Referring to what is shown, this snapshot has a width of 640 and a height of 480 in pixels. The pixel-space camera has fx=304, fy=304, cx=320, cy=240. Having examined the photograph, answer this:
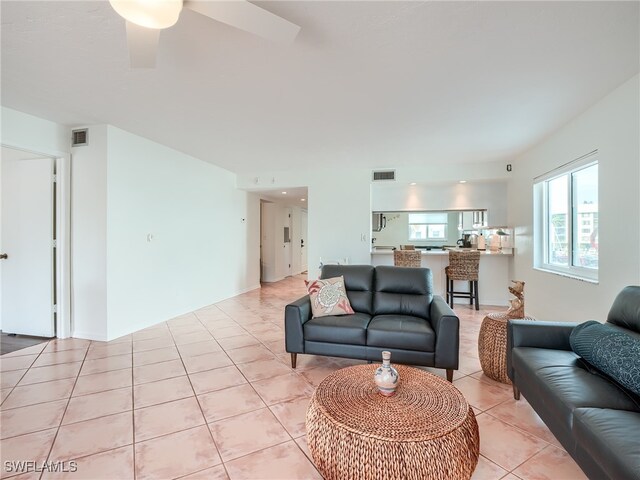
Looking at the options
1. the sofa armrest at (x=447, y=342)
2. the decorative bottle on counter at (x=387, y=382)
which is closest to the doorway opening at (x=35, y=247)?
the decorative bottle on counter at (x=387, y=382)

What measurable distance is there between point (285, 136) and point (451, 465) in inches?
140

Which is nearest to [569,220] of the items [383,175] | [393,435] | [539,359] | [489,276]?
[489,276]

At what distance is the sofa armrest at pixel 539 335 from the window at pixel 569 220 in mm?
1372

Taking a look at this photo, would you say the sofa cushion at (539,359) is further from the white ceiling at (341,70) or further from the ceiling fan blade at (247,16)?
the ceiling fan blade at (247,16)

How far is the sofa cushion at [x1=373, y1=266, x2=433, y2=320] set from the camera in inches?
116

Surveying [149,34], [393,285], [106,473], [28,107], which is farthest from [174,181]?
[106,473]

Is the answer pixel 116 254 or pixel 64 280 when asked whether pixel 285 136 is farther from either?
pixel 64 280

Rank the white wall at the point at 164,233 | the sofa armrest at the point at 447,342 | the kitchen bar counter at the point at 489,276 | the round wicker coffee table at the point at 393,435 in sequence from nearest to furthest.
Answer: the round wicker coffee table at the point at 393,435 < the sofa armrest at the point at 447,342 < the white wall at the point at 164,233 < the kitchen bar counter at the point at 489,276

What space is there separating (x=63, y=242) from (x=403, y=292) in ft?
12.7

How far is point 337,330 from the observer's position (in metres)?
2.61

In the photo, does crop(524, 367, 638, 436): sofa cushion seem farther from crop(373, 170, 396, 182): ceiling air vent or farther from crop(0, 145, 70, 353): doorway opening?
crop(0, 145, 70, 353): doorway opening

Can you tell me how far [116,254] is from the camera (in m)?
3.54

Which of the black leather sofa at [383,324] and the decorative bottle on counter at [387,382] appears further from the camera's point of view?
the black leather sofa at [383,324]

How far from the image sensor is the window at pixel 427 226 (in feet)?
20.2
